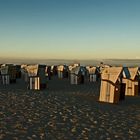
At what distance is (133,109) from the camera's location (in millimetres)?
14094

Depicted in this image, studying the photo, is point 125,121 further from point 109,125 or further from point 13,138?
point 13,138

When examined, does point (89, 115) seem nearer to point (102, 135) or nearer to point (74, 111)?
point (74, 111)

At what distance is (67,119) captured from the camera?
11141mm

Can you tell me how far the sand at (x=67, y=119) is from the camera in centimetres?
912

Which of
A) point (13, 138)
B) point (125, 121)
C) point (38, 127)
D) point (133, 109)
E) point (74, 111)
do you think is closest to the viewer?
point (13, 138)

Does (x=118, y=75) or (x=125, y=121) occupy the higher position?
(x=118, y=75)

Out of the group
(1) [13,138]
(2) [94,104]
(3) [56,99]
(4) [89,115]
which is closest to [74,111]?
(4) [89,115]

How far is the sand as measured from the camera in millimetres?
9117

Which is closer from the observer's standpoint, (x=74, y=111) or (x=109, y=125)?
(x=109, y=125)

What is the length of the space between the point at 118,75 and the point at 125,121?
4.34 meters

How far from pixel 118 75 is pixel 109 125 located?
5208mm

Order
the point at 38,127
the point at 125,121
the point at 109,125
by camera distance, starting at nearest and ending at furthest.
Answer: the point at 38,127
the point at 109,125
the point at 125,121

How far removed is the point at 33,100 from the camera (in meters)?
15.5

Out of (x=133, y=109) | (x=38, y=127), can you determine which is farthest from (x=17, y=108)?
(x=133, y=109)
